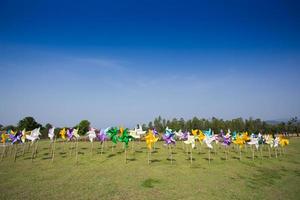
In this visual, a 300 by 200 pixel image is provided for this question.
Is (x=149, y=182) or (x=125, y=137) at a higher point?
(x=125, y=137)

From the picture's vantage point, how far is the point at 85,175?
44.8 feet

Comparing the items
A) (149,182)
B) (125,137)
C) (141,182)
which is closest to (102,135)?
(125,137)

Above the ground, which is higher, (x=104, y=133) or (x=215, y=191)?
(x=104, y=133)

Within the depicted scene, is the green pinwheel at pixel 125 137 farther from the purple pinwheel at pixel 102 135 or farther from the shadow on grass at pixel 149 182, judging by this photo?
the shadow on grass at pixel 149 182

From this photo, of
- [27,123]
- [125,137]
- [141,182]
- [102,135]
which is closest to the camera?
[141,182]

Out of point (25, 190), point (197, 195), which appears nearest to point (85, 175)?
point (25, 190)

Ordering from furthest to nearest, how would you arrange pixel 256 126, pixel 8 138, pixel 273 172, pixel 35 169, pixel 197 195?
pixel 256 126, pixel 8 138, pixel 273 172, pixel 35 169, pixel 197 195

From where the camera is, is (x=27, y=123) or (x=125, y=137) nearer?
(x=125, y=137)

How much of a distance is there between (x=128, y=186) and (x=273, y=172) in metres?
13.3

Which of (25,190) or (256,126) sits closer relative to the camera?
(25,190)

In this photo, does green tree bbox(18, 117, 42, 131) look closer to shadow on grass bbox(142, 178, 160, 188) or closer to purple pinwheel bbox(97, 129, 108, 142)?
purple pinwheel bbox(97, 129, 108, 142)

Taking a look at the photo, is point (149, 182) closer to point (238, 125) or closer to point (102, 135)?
point (102, 135)

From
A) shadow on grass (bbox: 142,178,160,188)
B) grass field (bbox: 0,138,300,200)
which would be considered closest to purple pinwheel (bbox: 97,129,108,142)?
grass field (bbox: 0,138,300,200)

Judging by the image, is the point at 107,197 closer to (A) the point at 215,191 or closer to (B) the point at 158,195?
(B) the point at 158,195
